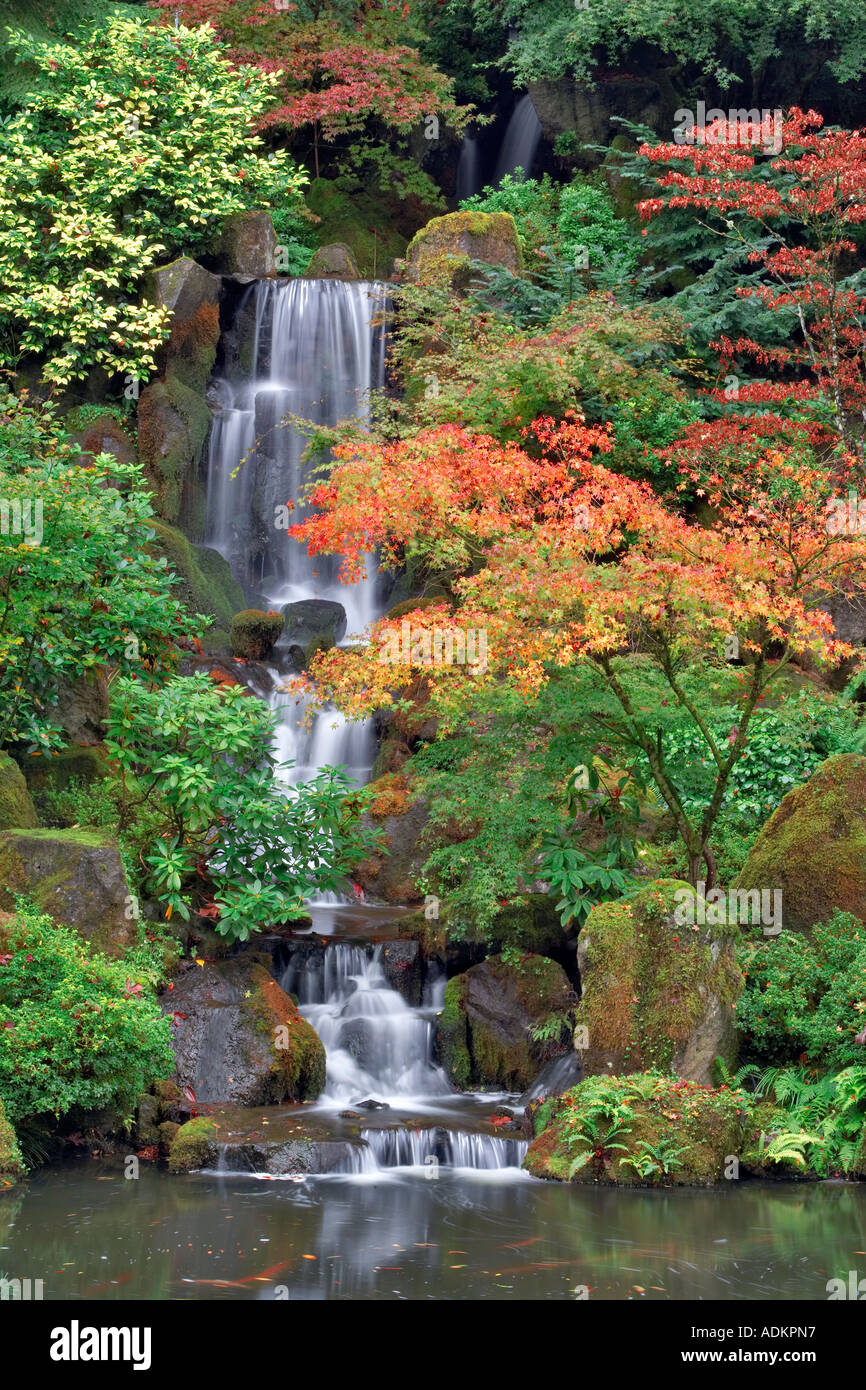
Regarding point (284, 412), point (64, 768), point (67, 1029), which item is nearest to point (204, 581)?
point (284, 412)

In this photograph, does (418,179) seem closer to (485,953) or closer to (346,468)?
(346,468)

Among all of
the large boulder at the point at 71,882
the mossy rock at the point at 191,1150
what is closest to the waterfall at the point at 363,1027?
the mossy rock at the point at 191,1150

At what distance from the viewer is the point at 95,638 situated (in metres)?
13.2

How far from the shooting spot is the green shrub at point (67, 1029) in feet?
32.8

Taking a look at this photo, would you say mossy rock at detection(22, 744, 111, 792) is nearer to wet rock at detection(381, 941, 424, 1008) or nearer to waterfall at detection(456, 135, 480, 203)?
wet rock at detection(381, 941, 424, 1008)

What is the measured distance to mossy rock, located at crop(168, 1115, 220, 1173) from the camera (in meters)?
10.3

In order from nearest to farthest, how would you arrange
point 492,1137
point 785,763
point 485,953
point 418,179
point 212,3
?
point 492,1137 < point 485,953 < point 785,763 < point 212,3 < point 418,179

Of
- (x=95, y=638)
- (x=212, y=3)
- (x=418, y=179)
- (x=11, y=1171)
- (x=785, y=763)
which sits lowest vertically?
(x=11, y=1171)

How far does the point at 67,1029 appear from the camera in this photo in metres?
10.1

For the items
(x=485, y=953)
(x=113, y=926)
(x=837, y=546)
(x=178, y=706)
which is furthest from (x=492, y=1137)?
(x=837, y=546)

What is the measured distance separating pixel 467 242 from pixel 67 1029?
15255mm

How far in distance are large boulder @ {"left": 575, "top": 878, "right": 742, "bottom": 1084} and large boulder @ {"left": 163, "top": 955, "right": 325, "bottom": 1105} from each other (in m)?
2.51

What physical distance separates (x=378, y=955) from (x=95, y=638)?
4.14 meters

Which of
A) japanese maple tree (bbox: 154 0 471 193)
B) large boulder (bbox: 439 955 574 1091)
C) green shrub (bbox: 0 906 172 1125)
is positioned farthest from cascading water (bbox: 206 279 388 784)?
green shrub (bbox: 0 906 172 1125)
